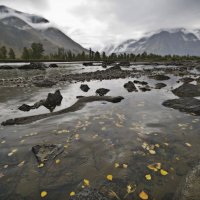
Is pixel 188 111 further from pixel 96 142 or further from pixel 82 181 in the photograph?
pixel 82 181

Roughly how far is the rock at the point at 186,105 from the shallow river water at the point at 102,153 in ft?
2.22

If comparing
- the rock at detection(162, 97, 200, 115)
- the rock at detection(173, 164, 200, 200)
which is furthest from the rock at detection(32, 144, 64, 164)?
the rock at detection(162, 97, 200, 115)

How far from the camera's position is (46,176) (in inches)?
210

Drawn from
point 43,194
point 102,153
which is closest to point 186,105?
point 102,153

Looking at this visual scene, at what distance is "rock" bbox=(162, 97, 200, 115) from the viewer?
36.0 ft

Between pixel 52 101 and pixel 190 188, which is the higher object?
pixel 190 188

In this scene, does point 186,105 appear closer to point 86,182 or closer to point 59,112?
point 59,112

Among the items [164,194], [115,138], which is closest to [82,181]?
[164,194]

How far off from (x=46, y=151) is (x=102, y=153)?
1969 mm

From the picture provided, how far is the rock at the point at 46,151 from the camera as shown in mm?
6144

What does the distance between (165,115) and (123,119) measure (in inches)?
102

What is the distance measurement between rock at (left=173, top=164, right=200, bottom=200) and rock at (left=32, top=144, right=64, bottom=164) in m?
3.93

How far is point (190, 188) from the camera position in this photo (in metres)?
4.44

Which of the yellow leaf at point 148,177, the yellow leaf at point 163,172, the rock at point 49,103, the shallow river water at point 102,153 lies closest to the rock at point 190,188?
the shallow river water at point 102,153
